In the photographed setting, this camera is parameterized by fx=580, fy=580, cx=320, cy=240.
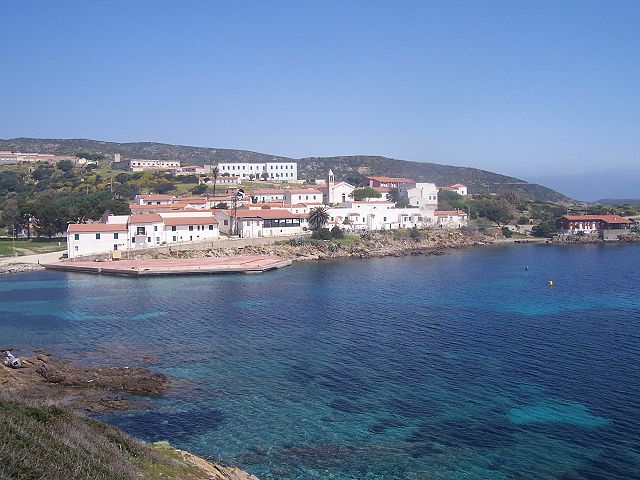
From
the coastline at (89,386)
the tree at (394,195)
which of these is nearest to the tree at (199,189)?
the tree at (394,195)

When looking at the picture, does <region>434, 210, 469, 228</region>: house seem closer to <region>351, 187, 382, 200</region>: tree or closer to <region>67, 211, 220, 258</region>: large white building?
<region>351, 187, 382, 200</region>: tree

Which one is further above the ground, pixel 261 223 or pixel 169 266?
pixel 261 223

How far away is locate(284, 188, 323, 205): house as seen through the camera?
76.8m

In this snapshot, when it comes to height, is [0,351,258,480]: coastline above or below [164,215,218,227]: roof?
below

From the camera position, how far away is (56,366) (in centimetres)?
2256

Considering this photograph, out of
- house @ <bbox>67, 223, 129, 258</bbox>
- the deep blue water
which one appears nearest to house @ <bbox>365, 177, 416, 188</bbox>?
house @ <bbox>67, 223, 129, 258</bbox>

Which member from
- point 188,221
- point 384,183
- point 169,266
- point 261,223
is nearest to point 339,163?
point 384,183

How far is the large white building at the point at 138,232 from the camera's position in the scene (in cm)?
5325

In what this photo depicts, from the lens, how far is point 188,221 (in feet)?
191

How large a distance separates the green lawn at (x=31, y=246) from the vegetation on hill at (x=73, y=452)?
4740 cm

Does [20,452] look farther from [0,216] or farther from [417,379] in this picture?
[0,216]

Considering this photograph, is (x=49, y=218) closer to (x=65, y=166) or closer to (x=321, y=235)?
(x=321, y=235)

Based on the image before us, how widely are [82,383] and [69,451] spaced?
12.2 m

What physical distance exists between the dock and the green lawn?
7.12 m
